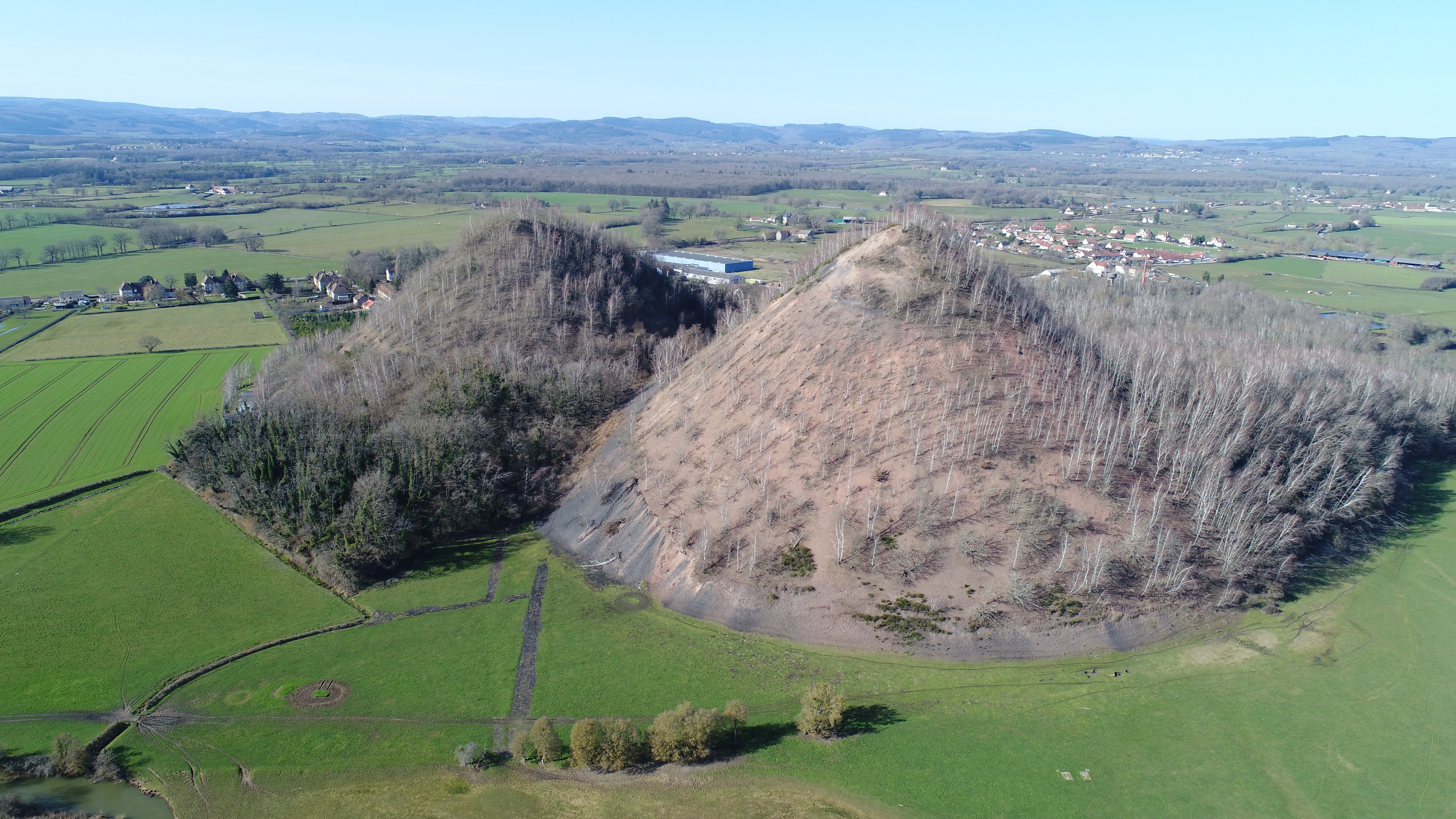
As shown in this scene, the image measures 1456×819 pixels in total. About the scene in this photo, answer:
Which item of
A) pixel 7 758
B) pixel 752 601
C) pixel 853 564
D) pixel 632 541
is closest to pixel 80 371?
pixel 7 758

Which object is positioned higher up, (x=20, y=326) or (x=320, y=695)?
(x=20, y=326)

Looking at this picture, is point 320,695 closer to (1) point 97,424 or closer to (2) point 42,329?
(1) point 97,424

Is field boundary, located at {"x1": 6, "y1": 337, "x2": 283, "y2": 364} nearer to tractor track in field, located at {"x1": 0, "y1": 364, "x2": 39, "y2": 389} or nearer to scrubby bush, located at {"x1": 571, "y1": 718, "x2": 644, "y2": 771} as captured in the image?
tractor track in field, located at {"x1": 0, "y1": 364, "x2": 39, "y2": 389}

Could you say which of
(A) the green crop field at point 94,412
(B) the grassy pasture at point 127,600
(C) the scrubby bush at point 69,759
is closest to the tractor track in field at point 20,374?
(A) the green crop field at point 94,412

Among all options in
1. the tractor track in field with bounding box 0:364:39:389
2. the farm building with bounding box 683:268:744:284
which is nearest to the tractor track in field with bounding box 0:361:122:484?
the tractor track in field with bounding box 0:364:39:389

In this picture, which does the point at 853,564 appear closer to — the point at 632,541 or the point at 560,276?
the point at 632,541

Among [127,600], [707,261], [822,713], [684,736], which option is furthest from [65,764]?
[707,261]
